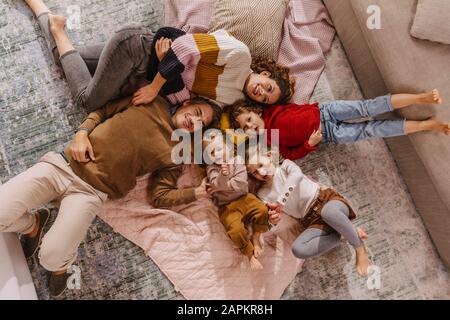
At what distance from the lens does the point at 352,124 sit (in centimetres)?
160

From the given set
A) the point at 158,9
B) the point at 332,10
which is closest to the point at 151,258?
the point at 158,9

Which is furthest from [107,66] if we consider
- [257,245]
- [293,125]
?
[257,245]

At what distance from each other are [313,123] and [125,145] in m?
0.70

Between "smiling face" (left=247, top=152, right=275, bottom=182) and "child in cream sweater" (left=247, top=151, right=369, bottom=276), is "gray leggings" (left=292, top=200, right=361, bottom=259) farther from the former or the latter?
"smiling face" (left=247, top=152, right=275, bottom=182)

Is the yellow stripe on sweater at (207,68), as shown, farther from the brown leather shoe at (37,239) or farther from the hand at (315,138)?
Result: the brown leather shoe at (37,239)

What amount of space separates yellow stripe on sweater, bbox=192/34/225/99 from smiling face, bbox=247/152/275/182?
0.94 feet

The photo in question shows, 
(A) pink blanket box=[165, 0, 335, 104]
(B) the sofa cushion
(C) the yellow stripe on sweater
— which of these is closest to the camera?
(B) the sofa cushion

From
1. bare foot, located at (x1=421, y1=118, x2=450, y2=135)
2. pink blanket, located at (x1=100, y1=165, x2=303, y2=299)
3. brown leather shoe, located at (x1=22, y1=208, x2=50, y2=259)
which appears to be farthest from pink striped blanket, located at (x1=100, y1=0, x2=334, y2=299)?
bare foot, located at (x1=421, y1=118, x2=450, y2=135)

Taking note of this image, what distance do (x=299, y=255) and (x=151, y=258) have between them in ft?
1.81

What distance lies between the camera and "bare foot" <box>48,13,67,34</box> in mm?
1556

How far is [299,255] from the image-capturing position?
1473mm

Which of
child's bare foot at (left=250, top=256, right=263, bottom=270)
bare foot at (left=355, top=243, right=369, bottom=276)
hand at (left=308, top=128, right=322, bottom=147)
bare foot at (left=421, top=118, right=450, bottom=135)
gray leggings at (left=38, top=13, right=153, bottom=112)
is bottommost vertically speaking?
bare foot at (left=355, top=243, right=369, bottom=276)

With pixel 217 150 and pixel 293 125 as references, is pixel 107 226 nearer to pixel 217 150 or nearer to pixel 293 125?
pixel 217 150
